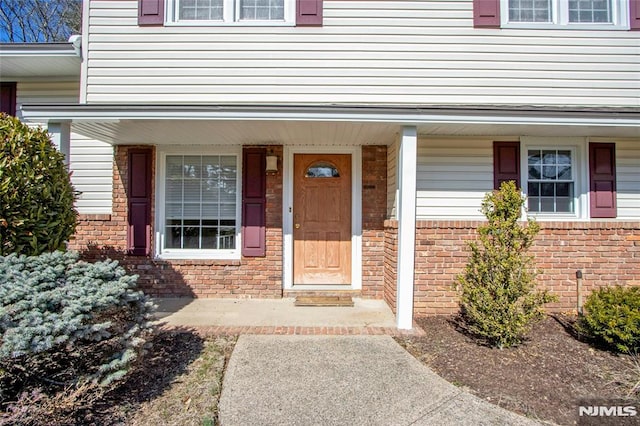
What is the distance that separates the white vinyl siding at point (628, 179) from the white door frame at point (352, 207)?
3723 millimetres

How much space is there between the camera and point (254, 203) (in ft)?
18.5

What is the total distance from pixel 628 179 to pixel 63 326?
6919mm

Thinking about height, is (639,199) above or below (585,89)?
below

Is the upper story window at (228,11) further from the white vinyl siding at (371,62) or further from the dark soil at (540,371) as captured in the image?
the dark soil at (540,371)

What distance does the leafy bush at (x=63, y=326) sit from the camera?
7.95 ft

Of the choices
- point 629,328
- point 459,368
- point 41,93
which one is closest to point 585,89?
point 629,328

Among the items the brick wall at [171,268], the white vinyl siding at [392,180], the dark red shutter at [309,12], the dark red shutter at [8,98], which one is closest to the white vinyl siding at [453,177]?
the white vinyl siding at [392,180]

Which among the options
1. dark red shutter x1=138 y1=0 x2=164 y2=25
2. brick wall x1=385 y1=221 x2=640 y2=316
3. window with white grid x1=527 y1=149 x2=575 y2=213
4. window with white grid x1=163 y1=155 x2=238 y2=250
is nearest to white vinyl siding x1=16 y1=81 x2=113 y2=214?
window with white grid x1=163 y1=155 x2=238 y2=250

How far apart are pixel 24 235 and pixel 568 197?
690cm

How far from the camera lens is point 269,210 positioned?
5.66 metres

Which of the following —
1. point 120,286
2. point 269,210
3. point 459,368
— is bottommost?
point 459,368

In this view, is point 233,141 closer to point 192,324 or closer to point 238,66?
point 238,66

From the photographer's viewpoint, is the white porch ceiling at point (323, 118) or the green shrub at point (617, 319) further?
the white porch ceiling at point (323, 118)

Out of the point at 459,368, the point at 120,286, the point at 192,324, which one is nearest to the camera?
the point at 120,286
